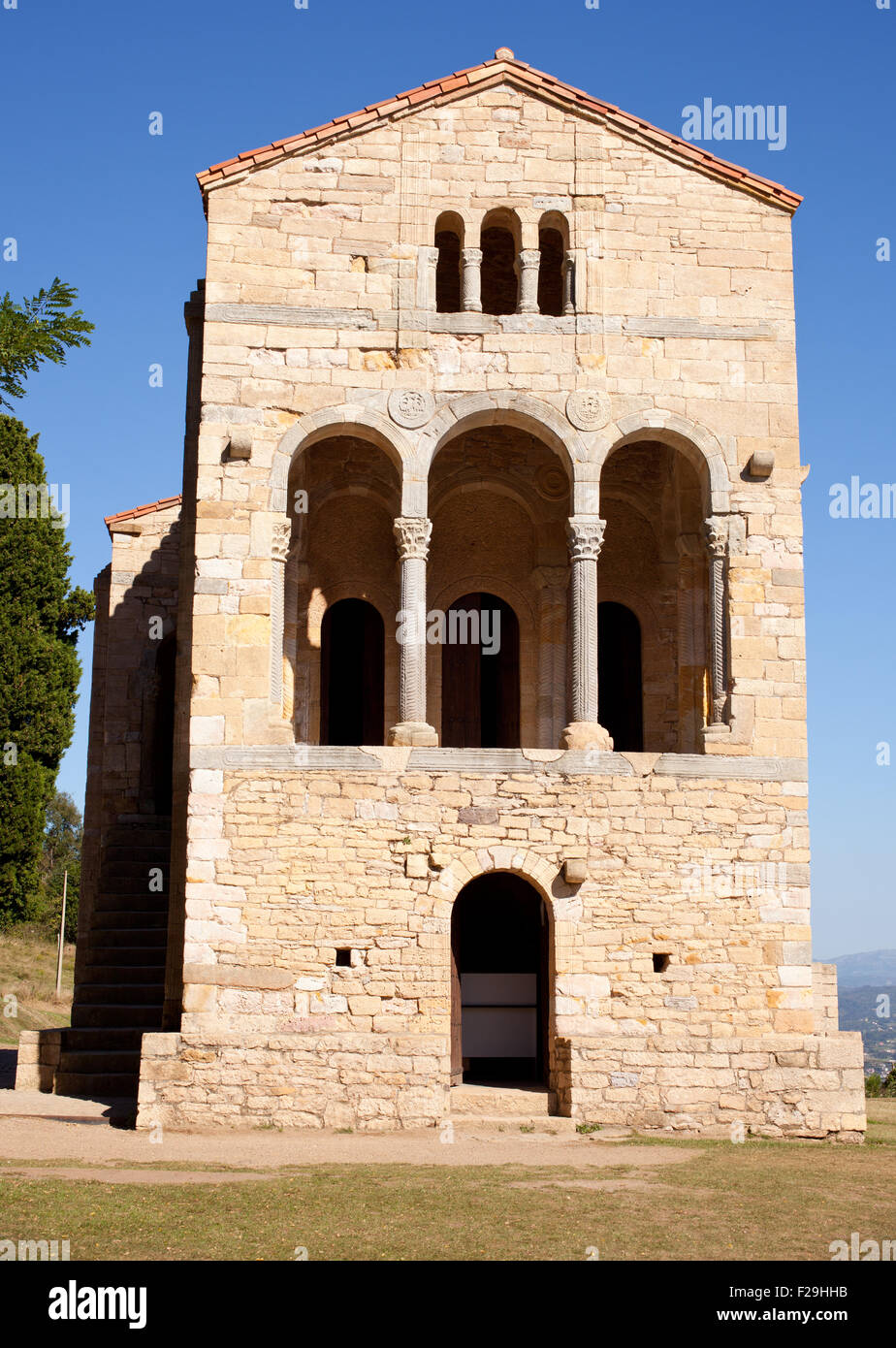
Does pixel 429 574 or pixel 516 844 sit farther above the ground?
pixel 429 574

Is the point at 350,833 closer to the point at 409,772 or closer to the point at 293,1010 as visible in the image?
the point at 409,772

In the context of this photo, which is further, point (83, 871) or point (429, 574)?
point (83, 871)

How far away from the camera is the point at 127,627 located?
23.2 meters

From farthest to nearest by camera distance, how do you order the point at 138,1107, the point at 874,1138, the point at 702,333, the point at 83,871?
1. the point at 83,871
2. the point at 702,333
3. the point at 874,1138
4. the point at 138,1107

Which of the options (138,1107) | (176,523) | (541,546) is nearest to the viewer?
(138,1107)

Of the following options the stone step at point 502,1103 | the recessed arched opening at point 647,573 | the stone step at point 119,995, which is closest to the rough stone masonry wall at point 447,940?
the stone step at point 502,1103

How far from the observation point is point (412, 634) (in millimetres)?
15617

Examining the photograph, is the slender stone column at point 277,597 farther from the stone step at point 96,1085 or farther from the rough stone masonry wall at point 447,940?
the stone step at point 96,1085

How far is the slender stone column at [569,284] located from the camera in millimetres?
16438

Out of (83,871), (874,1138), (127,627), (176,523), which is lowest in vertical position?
(874,1138)

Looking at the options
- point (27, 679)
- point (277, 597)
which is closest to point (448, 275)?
point (277, 597)

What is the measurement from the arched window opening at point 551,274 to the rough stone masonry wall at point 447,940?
6758 millimetres

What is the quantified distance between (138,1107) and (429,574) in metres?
8.25

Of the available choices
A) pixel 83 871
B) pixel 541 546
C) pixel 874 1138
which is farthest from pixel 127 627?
pixel 874 1138
